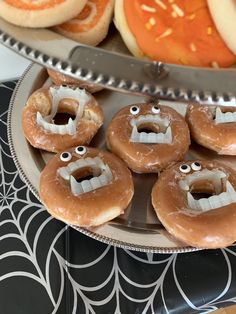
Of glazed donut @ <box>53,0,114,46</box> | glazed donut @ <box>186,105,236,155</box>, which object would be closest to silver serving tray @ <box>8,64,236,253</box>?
glazed donut @ <box>186,105,236,155</box>

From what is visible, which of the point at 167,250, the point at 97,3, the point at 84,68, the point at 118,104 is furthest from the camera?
the point at 118,104

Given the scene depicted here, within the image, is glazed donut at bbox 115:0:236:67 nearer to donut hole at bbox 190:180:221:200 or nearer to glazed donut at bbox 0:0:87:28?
glazed donut at bbox 0:0:87:28

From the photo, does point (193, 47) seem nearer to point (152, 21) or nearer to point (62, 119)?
point (152, 21)

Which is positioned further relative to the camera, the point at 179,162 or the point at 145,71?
the point at 179,162

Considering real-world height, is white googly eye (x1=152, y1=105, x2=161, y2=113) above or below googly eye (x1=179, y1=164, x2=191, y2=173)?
above

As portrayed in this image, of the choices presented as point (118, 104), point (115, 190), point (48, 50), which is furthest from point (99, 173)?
point (48, 50)

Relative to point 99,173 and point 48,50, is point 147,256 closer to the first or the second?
point 99,173
